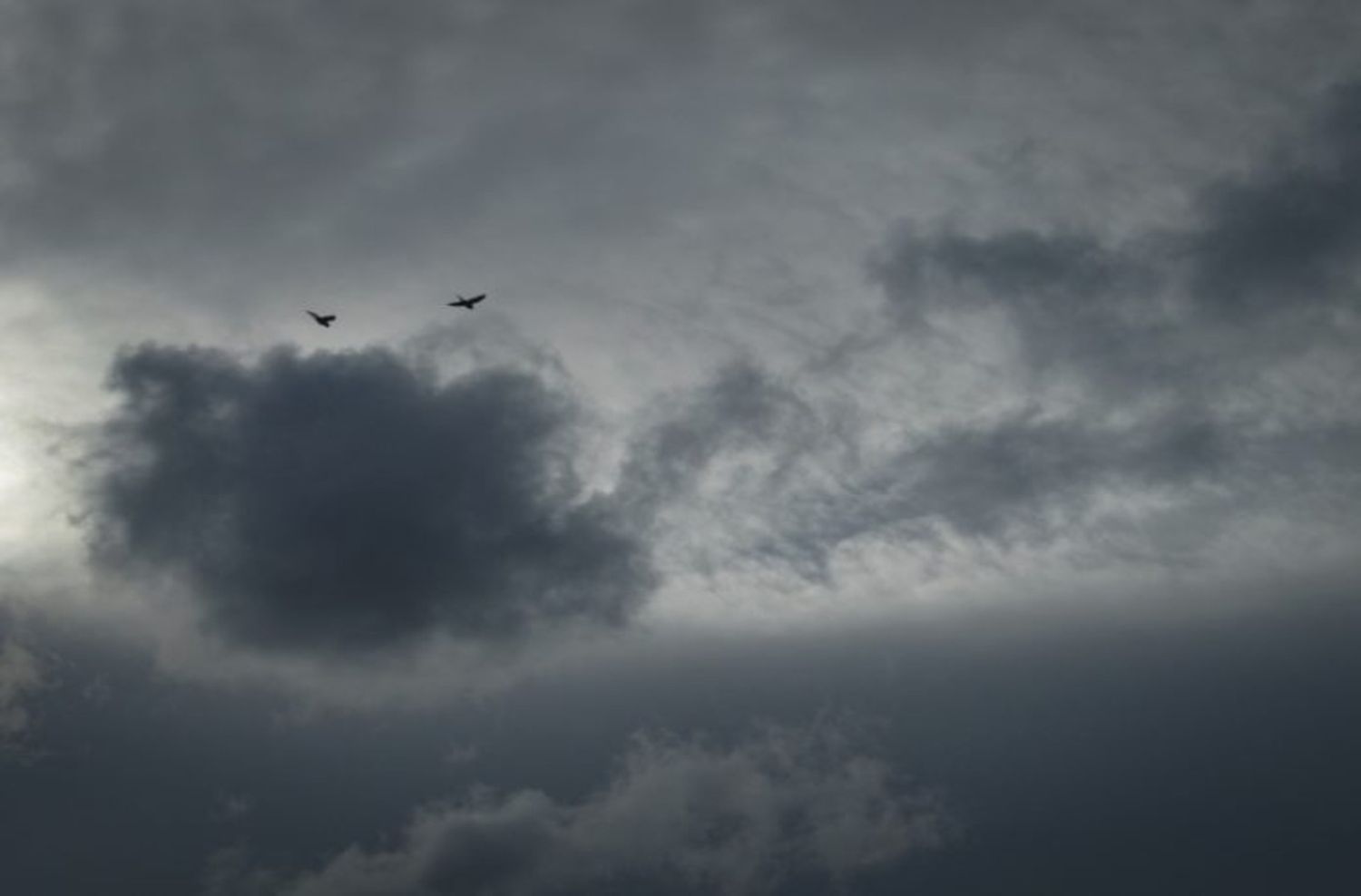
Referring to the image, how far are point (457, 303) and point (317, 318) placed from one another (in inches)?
882

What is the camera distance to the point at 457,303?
436 feet

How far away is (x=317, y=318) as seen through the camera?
127 m
